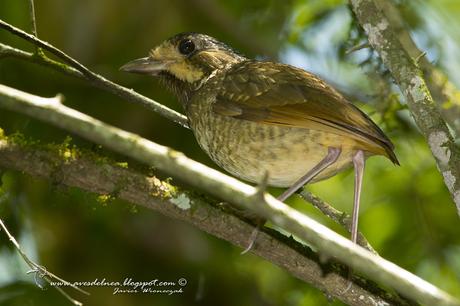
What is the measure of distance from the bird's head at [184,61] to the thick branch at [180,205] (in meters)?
1.48

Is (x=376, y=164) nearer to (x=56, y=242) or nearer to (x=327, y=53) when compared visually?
(x=327, y=53)

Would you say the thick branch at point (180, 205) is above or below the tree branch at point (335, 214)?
below

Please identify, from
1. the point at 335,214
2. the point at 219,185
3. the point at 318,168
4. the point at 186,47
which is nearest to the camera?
the point at 219,185

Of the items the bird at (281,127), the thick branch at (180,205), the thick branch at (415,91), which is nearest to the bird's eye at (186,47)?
the bird at (281,127)

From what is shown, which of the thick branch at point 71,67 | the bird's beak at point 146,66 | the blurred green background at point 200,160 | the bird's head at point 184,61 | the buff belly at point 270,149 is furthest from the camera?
the blurred green background at point 200,160

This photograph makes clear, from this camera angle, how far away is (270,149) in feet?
13.3

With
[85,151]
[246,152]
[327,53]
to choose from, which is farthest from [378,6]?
[327,53]

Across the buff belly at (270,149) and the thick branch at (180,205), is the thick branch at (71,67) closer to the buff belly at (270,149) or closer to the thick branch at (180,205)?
the buff belly at (270,149)

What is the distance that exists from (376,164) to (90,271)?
93.3 inches

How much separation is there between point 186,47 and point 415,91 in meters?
1.69

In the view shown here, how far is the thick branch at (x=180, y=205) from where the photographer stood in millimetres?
3256

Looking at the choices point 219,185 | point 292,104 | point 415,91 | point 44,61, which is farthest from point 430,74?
point 219,185

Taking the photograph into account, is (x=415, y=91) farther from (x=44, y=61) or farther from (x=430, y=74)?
(x=44, y=61)

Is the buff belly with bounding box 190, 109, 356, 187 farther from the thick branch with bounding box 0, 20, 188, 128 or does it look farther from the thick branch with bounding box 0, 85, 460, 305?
the thick branch with bounding box 0, 85, 460, 305
